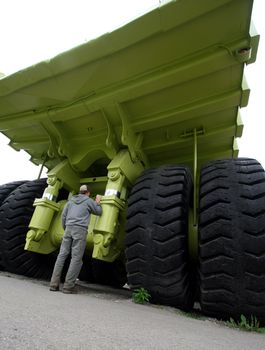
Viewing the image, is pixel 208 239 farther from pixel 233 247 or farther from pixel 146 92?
pixel 146 92

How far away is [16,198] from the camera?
142 inches

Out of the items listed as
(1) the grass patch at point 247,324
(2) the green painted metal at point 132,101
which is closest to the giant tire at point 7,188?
(2) the green painted metal at point 132,101

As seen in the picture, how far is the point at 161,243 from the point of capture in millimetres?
2369

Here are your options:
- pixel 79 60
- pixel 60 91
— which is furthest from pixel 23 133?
pixel 79 60

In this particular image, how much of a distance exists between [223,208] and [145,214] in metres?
0.67

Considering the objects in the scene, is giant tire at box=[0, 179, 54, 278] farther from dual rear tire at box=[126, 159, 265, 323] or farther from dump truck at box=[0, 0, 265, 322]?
dual rear tire at box=[126, 159, 265, 323]

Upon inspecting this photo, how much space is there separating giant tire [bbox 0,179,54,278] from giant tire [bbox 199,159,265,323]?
86.1 inches

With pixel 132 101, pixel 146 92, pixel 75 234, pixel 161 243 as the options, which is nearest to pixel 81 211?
pixel 75 234

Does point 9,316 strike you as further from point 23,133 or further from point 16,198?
point 23,133

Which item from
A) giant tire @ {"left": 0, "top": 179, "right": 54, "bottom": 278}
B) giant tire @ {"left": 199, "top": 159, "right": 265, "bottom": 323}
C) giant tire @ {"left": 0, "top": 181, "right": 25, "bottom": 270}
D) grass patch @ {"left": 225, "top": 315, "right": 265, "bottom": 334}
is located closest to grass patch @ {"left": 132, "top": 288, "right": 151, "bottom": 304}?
giant tire @ {"left": 199, "top": 159, "right": 265, "bottom": 323}

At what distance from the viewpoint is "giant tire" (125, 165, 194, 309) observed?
233 cm

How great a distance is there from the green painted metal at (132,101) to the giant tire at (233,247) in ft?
2.11

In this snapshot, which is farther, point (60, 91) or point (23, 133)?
point (23, 133)

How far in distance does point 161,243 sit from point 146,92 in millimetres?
1453
